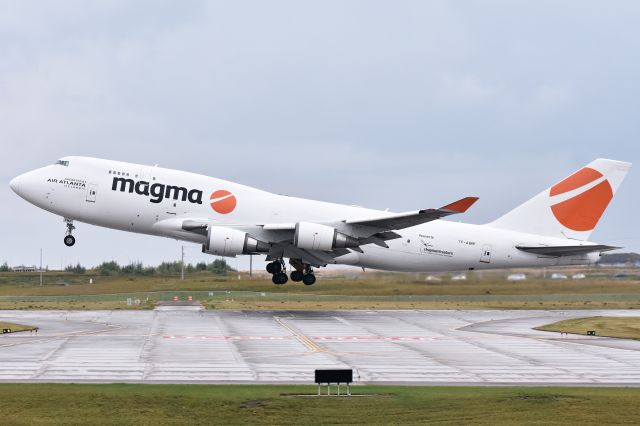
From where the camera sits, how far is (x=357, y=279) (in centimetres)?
6419

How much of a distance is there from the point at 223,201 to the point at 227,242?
3.32 meters

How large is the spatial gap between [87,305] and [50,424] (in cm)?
4742

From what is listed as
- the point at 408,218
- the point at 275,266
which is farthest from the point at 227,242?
the point at 408,218

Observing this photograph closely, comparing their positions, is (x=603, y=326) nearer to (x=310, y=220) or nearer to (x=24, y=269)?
(x=310, y=220)

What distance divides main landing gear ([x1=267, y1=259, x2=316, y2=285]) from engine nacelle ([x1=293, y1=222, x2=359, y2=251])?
4.81 meters

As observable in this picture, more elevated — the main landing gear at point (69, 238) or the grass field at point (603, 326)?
the main landing gear at point (69, 238)

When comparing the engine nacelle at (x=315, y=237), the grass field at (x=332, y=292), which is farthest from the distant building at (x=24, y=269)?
the engine nacelle at (x=315, y=237)

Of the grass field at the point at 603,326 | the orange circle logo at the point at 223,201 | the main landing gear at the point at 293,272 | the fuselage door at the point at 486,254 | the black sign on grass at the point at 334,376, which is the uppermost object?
the orange circle logo at the point at 223,201

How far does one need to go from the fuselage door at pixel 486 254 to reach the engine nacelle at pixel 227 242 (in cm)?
1591

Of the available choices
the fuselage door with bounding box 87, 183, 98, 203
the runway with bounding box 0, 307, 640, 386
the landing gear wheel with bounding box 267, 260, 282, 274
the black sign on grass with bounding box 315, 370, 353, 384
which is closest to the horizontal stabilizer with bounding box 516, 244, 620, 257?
the runway with bounding box 0, 307, 640, 386

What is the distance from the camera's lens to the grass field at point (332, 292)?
62.0 m

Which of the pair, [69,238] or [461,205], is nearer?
[461,205]

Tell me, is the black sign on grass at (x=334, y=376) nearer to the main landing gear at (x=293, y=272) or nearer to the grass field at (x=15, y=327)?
the grass field at (x=15, y=327)

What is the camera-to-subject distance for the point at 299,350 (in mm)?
39219
